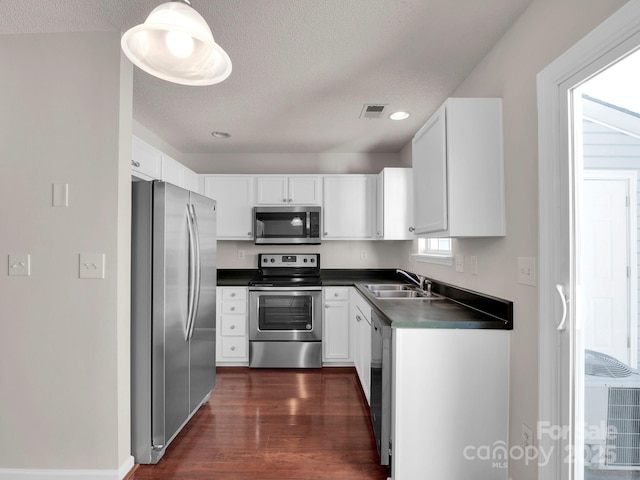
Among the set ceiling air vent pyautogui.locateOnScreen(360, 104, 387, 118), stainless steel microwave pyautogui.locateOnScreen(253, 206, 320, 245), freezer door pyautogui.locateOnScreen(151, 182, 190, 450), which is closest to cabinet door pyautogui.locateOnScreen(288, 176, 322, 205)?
stainless steel microwave pyautogui.locateOnScreen(253, 206, 320, 245)

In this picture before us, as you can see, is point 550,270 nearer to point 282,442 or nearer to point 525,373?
point 525,373

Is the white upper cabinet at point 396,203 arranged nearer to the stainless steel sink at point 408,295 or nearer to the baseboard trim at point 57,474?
the stainless steel sink at point 408,295

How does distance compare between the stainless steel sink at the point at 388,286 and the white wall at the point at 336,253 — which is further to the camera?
the white wall at the point at 336,253

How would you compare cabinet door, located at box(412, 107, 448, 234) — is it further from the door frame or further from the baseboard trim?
the baseboard trim

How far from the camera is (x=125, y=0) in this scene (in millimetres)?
1514

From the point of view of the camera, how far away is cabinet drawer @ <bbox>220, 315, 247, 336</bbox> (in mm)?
3502

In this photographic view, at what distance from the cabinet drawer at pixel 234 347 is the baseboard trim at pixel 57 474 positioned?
1711mm

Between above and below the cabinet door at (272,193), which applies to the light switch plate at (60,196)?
below

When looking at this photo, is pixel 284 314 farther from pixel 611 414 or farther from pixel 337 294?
pixel 611 414

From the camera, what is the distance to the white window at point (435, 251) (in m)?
2.59

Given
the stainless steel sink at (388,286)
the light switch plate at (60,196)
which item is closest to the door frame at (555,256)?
the stainless steel sink at (388,286)

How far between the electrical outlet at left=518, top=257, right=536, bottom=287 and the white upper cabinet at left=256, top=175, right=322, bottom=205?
2.44 meters

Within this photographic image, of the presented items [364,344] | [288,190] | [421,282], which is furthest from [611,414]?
[288,190]

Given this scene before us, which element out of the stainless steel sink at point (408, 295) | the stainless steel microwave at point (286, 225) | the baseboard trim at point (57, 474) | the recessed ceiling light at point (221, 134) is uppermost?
the recessed ceiling light at point (221, 134)
